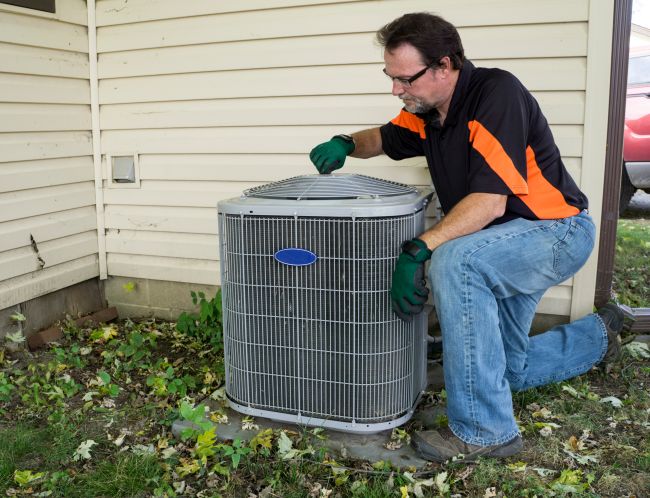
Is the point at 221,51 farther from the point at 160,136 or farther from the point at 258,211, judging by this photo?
the point at 258,211

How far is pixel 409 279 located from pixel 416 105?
76 cm

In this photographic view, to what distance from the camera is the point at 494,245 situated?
2.52 metres

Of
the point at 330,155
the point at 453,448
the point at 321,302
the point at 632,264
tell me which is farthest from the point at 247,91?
the point at 632,264

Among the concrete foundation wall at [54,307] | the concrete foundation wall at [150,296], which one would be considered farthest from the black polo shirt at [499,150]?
the concrete foundation wall at [54,307]

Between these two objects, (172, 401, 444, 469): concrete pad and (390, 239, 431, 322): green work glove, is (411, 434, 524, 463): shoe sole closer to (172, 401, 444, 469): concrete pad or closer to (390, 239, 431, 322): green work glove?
(172, 401, 444, 469): concrete pad

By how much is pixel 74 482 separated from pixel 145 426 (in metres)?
0.46

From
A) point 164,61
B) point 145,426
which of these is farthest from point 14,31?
point 145,426

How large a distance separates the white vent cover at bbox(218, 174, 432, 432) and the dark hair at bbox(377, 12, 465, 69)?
55cm

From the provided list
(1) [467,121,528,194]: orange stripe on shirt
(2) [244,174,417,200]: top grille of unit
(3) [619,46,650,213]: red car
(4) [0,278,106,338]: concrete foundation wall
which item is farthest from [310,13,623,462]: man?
(4) [0,278,106,338]: concrete foundation wall

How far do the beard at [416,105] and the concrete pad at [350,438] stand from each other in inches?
51.4

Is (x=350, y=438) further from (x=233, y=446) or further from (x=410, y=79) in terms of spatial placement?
(x=410, y=79)

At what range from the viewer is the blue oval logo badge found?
2586 millimetres

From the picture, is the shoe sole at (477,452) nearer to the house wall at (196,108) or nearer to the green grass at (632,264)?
the house wall at (196,108)

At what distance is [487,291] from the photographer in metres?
2.52
